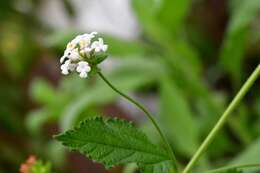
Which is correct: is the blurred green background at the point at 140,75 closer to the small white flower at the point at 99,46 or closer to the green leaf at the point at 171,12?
the green leaf at the point at 171,12

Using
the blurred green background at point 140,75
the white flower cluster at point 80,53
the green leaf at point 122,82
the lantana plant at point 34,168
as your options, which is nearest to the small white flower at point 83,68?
the white flower cluster at point 80,53

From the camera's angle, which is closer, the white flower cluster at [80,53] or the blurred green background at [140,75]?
the white flower cluster at [80,53]

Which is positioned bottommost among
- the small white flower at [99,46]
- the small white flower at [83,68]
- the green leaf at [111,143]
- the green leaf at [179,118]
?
the green leaf at [111,143]

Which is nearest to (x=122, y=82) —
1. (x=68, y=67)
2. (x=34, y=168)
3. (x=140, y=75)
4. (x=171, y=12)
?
(x=140, y=75)

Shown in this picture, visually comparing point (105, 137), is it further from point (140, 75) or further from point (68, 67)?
point (140, 75)

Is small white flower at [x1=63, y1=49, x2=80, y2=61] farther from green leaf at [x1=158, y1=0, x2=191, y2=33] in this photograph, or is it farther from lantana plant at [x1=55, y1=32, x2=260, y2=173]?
green leaf at [x1=158, y1=0, x2=191, y2=33]

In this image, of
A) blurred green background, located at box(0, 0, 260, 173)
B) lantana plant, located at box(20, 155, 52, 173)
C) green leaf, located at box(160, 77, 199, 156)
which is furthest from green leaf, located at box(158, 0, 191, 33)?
lantana plant, located at box(20, 155, 52, 173)
